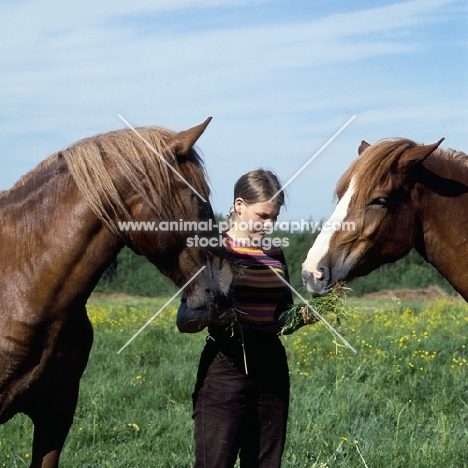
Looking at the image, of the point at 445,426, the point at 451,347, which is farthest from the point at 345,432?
the point at 451,347

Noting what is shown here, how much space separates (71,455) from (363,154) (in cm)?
309

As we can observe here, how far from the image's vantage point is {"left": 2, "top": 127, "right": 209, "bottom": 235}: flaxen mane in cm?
327

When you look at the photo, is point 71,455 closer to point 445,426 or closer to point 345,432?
point 345,432

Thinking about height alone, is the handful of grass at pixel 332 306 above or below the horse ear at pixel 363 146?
below

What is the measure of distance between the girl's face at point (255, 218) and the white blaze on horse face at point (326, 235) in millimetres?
293

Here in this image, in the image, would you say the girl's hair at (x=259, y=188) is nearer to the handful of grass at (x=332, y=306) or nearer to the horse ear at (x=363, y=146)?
the handful of grass at (x=332, y=306)

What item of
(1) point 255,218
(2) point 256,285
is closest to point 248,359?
(2) point 256,285

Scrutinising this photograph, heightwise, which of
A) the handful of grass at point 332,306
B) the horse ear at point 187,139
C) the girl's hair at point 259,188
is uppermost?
→ the horse ear at point 187,139

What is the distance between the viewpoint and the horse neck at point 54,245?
339cm

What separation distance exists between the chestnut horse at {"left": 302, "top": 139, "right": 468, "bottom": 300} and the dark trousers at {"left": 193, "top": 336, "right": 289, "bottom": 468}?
1.73 ft

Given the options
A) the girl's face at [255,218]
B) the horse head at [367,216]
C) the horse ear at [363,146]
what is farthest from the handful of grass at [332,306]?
the horse ear at [363,146]

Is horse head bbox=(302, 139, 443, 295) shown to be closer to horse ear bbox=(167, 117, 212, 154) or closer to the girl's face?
the girl's face

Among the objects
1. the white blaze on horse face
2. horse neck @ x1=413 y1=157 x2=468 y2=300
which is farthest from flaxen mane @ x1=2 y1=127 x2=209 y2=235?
horse neck @ x1=413 y1=157 x2=468 y2=300

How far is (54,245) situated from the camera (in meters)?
3.44
